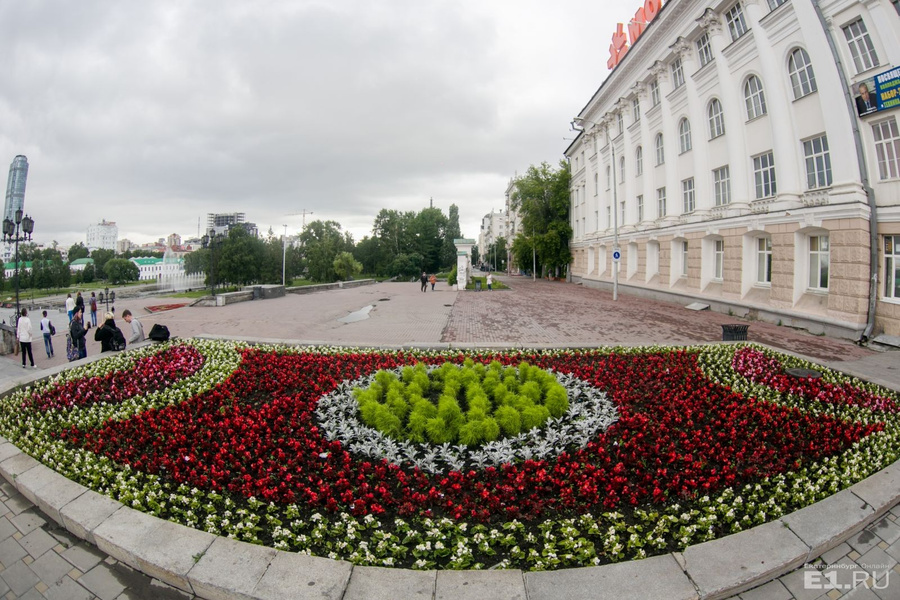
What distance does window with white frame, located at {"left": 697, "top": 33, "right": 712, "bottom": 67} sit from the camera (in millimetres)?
19312

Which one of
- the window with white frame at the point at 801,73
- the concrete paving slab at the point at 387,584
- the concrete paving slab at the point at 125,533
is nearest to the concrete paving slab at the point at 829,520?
the concrete paving slab at the point at 387,584

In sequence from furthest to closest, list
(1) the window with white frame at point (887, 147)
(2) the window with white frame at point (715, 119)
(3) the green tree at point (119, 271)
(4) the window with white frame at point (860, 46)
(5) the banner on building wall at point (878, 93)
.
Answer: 1. (3) the green tree at point (119, 271)
2. (2) the window with white frame at point (715, 119)
3. (4) the window with white frame at point (860, 46)
4. (1) the window with white frame at point (887, 147)
5. (5) the banner on building wall at point (878, 93)

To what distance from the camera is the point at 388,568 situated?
2.82m

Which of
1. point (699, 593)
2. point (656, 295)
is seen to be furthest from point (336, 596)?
point (656, 295)

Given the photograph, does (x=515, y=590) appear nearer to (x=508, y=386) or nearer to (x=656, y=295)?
(x=508, y=386)

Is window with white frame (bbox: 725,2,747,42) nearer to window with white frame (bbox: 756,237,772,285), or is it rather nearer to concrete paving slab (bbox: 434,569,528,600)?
window with white frame (bbox: 756,237,772,285)

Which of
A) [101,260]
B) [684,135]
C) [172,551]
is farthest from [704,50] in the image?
[101,260]

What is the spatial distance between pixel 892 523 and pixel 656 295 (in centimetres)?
2178

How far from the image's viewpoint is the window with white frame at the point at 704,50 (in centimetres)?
1931

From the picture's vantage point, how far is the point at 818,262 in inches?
545

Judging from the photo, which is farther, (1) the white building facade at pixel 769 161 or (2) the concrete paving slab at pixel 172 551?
(1) the white building facade at pixel 769 161

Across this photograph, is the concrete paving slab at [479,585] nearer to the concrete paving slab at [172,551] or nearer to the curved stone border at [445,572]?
the curved stone border at [445,572]

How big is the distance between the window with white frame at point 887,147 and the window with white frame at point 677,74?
1146 cm

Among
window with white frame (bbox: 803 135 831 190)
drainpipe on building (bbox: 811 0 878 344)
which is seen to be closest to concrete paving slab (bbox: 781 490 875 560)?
drainpipe on building (bbox: 811 0 878 344)
